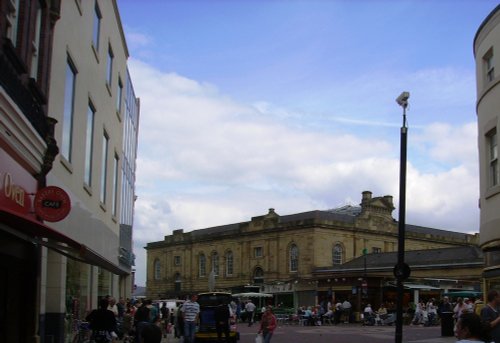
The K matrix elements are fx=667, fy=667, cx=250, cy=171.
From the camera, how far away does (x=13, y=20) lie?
11227 millimetres

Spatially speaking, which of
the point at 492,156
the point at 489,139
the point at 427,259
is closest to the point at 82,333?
the point at 492,156

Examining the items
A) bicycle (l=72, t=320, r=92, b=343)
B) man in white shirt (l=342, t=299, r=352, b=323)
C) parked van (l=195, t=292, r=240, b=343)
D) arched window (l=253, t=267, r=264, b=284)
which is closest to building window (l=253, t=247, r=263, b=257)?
arched window (l=253, t=267, r=264, b=284)

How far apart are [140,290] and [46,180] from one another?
99194 mm

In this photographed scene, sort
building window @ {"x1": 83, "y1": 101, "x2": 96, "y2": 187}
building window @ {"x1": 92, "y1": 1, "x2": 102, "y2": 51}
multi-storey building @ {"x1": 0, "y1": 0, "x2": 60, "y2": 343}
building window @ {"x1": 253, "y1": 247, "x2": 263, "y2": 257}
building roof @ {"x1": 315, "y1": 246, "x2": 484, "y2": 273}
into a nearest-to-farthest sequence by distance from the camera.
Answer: multi-storey building @ {"x1": 0, "y1": 0, "x2": 60, "y2": 343} → building window @ {"x1": 83, "y1": 101, "x2": 96, "y2": 187} → building window @ {"x1": 92, "y1": 1, "x2": 102, "y2": 51} → building roof @ {"x1": 315, "y1": 246, "x2": 484, "y2": 273} → building window @ {"x1": 253, "y1": 247, "x2": 263, "y2": 257}

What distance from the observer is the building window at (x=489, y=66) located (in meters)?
19.9

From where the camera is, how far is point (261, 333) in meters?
19.5

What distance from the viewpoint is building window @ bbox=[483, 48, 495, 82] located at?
1991 cm

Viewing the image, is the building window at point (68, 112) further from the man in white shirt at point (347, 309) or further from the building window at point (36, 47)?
the man in white shirt at point (347, 309)

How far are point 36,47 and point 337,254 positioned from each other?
63454 mm

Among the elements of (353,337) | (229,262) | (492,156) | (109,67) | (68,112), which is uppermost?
(109,67)

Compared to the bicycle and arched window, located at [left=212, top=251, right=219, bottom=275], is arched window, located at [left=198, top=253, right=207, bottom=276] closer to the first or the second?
arched window, located at [left=212, top=251, right=219, bottom=275]

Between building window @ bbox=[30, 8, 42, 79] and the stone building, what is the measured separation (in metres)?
48.1

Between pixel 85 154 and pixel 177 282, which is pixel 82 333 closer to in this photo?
pixel 85 154

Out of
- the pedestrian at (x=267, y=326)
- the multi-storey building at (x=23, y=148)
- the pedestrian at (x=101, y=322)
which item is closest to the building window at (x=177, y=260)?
the pedestrian at (x=267, y=326)
